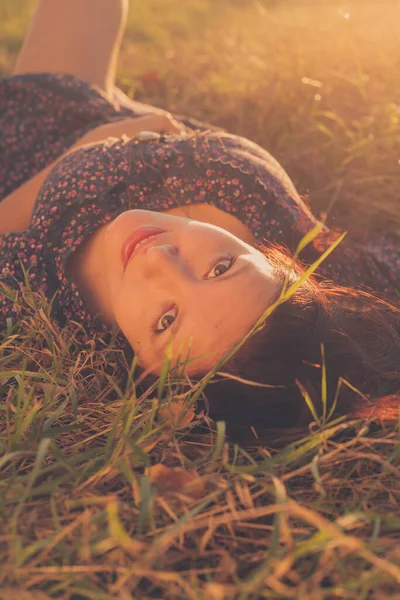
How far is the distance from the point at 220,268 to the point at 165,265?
0.49 feet

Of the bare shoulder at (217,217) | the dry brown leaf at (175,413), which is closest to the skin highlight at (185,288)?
the dry brown leaf at (175,413)

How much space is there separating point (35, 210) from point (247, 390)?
3.96ft

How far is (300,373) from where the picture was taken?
1771 mm

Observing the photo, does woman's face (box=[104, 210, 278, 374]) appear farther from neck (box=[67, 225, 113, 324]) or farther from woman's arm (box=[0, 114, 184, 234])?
woman's arm (box=[0, 114, 184, 234])

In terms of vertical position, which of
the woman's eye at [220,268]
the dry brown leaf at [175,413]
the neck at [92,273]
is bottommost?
the neck at [92,273]

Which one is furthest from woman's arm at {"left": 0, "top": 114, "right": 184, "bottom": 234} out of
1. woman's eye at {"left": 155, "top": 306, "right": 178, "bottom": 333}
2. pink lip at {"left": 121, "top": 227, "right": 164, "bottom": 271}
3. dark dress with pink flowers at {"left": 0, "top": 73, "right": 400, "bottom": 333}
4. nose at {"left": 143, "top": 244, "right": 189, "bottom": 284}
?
woman's eye at {"left": 155, "top": 306, "right": 178, "bottom": 333}

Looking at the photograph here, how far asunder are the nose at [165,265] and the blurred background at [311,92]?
0.99 m

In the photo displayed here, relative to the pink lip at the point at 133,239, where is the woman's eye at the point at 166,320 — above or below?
below

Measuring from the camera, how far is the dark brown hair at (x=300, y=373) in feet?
5.78

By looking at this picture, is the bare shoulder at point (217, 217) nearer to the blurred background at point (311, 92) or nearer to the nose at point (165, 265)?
the blurred background at point (311, 92)

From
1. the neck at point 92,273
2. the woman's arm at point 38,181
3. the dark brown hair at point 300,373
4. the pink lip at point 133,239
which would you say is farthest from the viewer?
the woman's arm at point 38,181

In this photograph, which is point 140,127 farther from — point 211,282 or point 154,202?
point 211,282

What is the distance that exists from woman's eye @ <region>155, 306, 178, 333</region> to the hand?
3.87 ft

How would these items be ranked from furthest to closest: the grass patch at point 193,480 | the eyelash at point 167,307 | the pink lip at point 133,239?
1. the pink lip at point 133,239
2. the eyelash at point 167,307
3. the grass patch at point 193,480
